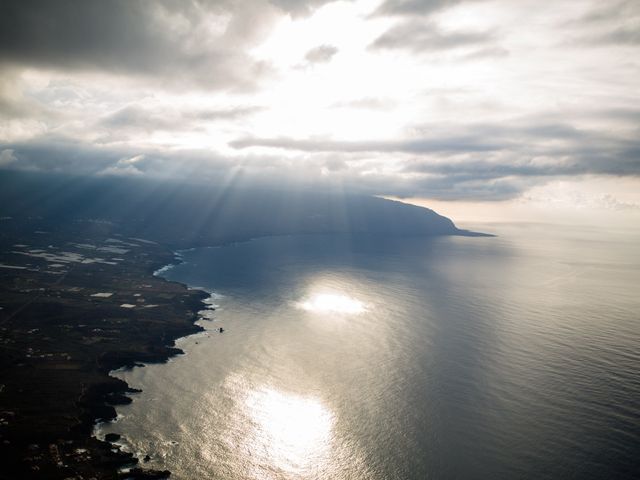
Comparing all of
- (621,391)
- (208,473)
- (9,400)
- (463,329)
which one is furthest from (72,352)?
(621,391)

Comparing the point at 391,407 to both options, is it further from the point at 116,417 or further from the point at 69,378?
the point at 69,378

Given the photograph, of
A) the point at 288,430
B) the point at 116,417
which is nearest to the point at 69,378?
the point at 116,417

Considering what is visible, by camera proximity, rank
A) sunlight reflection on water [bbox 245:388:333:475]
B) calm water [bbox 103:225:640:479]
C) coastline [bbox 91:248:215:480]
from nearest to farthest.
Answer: coastline [bbox 91:248:215:480] → calm water [bbox 103:225:640:479] → sunlight reflection on water [bbox 245:388:333:475]

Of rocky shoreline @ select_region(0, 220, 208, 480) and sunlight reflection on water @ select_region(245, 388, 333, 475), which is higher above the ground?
rocky shoreline @ select_region(0, 220, 208, 480)

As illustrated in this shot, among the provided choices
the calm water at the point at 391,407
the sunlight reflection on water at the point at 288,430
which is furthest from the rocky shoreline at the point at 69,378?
the sunlight reflection on water at the point at 288,430

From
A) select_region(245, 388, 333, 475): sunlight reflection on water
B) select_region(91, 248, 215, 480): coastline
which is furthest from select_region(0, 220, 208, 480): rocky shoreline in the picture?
select_region(245, 388, 333, 475): sunlight reflection on water

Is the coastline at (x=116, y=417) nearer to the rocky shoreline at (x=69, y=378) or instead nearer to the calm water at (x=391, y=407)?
the rocky shoreline at (x=69, y=378)

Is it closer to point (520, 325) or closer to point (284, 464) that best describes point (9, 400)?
point (284, 464)

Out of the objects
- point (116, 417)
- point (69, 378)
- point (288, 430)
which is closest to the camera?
point (288, 430)

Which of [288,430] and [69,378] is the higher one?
[69,378]

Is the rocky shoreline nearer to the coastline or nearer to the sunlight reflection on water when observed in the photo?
the coastline

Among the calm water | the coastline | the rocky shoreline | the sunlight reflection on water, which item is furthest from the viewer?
the sunlight reflection on water
